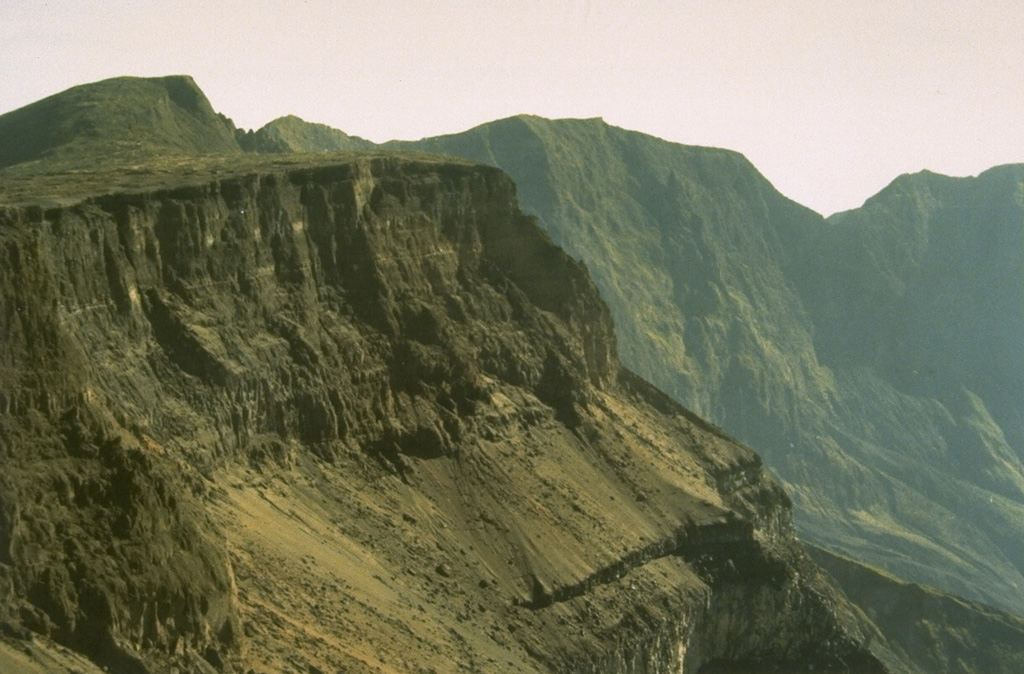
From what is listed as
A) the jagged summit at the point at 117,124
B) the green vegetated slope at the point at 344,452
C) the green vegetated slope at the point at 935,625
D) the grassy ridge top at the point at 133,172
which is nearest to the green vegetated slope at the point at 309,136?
the jagged summit at the point at 117,124

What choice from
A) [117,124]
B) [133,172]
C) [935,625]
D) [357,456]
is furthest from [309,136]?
[357,456]

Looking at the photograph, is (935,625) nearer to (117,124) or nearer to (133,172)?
(117,124)

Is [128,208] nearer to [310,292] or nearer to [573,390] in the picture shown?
[310,292]

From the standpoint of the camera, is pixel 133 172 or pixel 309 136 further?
pixel 309 136

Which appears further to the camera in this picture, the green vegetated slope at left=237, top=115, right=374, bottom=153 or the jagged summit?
the green vegetated slope at left=237, top=115, right=374, bottom=153

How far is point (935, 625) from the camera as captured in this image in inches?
4825

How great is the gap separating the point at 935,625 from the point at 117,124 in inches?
2694

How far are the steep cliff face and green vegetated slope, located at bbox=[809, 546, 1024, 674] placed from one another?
2299 centimetres

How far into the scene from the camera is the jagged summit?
88938 millimetres

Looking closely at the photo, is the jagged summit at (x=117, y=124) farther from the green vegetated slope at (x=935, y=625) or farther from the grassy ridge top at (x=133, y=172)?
the green vegetated slope at (x=935, y=625)

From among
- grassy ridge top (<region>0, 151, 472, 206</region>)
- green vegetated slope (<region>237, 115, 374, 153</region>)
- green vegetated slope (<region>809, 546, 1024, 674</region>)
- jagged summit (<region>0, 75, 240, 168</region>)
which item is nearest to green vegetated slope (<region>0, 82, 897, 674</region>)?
grassy ridge top (<region>0, 151, 472, 206</region>)

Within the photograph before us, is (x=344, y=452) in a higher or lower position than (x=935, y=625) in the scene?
higher

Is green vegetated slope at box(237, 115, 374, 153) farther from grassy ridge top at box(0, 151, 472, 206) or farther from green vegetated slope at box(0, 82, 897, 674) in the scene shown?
green vegetated slope at box(0, 82, 897, 674)

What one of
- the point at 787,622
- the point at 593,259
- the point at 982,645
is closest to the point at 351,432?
the point at 787,622
